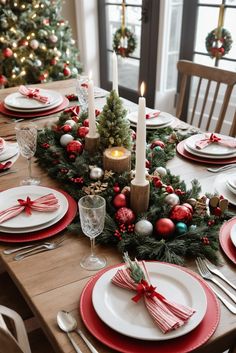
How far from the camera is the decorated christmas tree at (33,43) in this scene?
2.98m

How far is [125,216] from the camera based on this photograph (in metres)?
0.94

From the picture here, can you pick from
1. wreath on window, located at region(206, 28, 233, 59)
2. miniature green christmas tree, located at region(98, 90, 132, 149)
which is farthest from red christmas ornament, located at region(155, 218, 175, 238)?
wreath on window, located at region(206, 28, 233, 59)

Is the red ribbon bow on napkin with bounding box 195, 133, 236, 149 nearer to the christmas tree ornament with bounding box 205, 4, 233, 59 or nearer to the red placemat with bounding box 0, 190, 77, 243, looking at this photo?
the red placemat with bounding box 0, 190, 77, 243

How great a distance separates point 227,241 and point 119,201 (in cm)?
29

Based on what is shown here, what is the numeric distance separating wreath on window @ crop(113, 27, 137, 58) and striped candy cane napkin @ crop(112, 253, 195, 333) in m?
2.91

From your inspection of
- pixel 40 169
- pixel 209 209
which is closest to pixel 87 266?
pixel 209 209

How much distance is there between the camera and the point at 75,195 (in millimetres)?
1101

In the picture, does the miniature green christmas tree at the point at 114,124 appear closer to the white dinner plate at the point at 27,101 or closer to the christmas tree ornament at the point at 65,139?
the christmas tree ornament at the point at 65,139

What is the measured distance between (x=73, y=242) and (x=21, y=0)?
8.81 ft

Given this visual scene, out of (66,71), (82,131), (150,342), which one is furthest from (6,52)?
(150,342)

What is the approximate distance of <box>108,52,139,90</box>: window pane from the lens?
11.9 feet

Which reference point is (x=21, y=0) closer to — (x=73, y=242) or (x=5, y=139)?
(x=5, y=139)

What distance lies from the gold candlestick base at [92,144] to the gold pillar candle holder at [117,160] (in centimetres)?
11

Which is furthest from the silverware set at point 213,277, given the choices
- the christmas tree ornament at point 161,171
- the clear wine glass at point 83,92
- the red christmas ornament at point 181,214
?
the clear wine glass at point 83,92
